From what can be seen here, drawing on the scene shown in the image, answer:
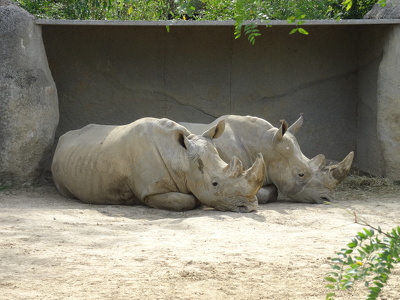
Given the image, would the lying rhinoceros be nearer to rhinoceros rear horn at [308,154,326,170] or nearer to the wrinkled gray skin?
rhinoceros rear horn at [308,154,326,170]

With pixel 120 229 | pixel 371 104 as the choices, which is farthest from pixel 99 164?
pixel 371 104

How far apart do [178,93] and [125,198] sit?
8.79ft

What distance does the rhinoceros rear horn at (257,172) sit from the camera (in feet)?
27.1

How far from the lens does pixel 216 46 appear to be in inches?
452

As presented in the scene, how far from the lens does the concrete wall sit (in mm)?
11242

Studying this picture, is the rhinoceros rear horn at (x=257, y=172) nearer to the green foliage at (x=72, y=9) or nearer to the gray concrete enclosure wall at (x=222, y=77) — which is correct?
the gray concrete enclosure wall at (x=222, y=77)

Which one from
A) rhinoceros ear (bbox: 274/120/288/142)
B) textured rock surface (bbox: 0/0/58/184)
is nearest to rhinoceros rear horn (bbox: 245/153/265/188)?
rhinoceros ear (bbox: 274/120/288/142)

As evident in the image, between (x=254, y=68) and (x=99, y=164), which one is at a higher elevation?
A: (x=254, y=68)

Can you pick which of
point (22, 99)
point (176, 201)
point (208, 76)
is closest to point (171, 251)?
point (176, 201)

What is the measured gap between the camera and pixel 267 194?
9.22 metres

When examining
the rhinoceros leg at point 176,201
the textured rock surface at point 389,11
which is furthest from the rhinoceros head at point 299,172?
the textured rock surface at point 389,11

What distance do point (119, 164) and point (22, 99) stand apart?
5.29 feet

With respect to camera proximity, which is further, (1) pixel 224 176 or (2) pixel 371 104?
(2) pixel 371 104

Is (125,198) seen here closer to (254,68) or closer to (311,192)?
(311,192)
